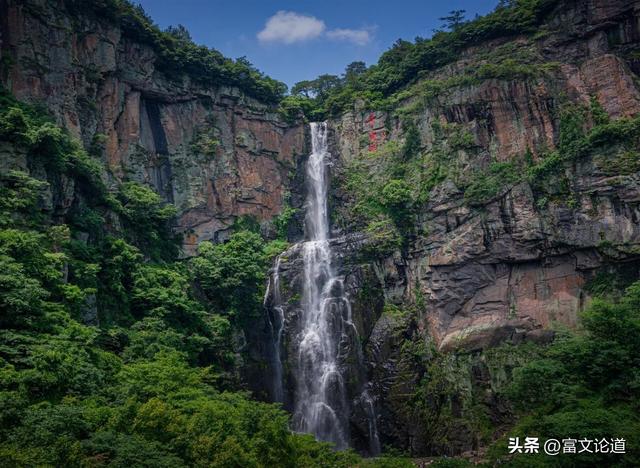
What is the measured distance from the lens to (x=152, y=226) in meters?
27.8

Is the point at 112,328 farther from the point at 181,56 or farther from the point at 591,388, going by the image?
the point at 181,56

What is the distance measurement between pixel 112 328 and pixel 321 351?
36.5ft

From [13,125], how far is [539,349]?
24.0m

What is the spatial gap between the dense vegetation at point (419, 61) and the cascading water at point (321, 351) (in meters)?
11.4

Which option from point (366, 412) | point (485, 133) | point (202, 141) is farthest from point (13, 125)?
point (485, 133)

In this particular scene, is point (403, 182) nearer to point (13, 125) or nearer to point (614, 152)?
point (614, 152)

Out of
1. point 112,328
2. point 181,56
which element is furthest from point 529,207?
point 181,56

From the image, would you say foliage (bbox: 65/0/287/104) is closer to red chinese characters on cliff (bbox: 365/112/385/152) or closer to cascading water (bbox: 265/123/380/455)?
red chinese characters on cliff (bbox: 365/112/385/152)

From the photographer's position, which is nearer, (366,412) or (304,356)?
(366,412)

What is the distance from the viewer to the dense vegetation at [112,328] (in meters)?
11.8

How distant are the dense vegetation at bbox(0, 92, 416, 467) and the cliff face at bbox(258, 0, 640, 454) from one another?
5.32 m

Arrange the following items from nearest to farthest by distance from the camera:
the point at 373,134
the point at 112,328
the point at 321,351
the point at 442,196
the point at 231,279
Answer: the point at 112,328 → the point at 321,351 → the point at 231,279 → the point at 442,196 → the point at 373,134

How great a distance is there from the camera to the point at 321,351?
1100 inches

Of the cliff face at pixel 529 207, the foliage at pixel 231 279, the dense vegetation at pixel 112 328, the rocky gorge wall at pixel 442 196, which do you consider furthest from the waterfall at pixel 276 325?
the cliff face at pixel 529 207
